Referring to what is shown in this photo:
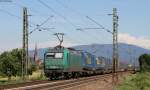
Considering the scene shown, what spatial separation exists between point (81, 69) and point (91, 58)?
1361 cm

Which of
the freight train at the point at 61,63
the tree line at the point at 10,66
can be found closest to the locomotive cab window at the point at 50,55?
the freight train at the point at 61,63

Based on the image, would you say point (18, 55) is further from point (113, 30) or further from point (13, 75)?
point (113, 30)

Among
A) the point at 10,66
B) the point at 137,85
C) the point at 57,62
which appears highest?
the point at 57,62

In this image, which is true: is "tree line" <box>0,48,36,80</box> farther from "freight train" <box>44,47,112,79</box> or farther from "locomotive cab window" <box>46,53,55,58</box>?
"locomotive cab window" <box>46,53,55,58</box>

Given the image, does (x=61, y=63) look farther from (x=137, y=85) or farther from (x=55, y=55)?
(x=137, y=85)

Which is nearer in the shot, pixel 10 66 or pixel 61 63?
pixel 61 63

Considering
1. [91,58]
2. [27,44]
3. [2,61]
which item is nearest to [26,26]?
[27,44]

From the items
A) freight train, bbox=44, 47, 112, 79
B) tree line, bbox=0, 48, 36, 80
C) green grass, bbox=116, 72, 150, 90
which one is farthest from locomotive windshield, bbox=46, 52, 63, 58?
tree line, bbox=0, 48, 36, 80

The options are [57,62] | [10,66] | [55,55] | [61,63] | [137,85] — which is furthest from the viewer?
[10,66]

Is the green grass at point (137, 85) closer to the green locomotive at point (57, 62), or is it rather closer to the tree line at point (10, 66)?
the green locomotive at point (57, 62)

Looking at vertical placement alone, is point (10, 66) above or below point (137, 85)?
above

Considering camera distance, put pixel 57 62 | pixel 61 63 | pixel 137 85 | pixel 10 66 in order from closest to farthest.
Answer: pixel 137 85 < pixel 61 63 < pixel 57 62 < pixel 10 66

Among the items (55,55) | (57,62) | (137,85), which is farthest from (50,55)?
(137,85)

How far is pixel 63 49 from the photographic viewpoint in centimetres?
5344
